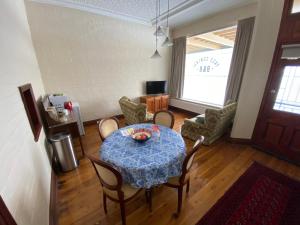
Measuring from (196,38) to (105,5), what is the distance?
2.93 m

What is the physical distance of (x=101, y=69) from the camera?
3889mm

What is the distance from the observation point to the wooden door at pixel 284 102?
216 centimetres

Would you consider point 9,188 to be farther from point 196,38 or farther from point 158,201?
point 196,38

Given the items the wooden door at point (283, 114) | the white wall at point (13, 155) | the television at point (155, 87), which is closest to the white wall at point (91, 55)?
the television at point (155, 87)

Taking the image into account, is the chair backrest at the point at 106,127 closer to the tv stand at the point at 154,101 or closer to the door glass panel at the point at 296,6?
the tv stand at the point at 154,101

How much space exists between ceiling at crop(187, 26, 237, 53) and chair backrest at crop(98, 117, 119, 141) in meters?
3.86

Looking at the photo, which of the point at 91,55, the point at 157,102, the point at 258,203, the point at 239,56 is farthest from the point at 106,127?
the point at 239,56

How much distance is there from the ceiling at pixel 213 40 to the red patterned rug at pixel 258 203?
11.5ft

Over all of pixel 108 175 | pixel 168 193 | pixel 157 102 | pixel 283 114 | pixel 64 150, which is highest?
pixel 283 114

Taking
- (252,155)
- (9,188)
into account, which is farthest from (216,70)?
(9,188)

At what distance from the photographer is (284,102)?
7.84 feet

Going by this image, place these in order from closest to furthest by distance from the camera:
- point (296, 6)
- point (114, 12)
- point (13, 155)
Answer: point (13, 155) → point (296, 6) → point (114, 12)

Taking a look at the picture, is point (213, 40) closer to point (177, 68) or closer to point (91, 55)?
point (177, 68)

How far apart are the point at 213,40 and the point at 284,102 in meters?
2.69
